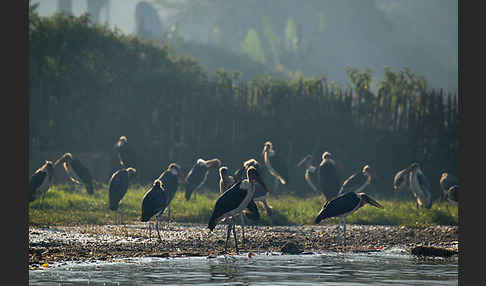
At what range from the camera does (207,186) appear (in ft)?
76.7

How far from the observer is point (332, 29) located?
323 feet

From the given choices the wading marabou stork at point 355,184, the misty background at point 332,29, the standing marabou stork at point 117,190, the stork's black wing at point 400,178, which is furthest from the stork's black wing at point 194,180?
the misty background at point 332,29

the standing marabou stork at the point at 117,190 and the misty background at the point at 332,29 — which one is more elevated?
the misty background at the point at 332,29

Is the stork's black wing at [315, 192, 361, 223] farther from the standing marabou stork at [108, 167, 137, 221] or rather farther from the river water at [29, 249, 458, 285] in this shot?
the standing marabou stork at [108, 167, 137, 221]

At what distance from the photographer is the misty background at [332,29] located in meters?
85.8

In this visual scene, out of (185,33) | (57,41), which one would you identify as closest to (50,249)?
(57,41)

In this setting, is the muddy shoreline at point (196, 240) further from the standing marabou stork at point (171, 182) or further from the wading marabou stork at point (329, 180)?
the wading marabou stork at point (329, 180)

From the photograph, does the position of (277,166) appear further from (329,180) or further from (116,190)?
(116,190)

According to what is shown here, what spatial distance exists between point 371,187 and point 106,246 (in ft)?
40.3

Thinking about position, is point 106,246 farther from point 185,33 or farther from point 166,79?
point 185,33

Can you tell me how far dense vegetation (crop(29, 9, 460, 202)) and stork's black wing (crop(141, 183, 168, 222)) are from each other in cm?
929

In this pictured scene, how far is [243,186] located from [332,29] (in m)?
87.8

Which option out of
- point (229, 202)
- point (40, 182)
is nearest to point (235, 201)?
point (229, 202)

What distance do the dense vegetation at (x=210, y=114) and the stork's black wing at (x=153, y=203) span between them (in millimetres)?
9295
